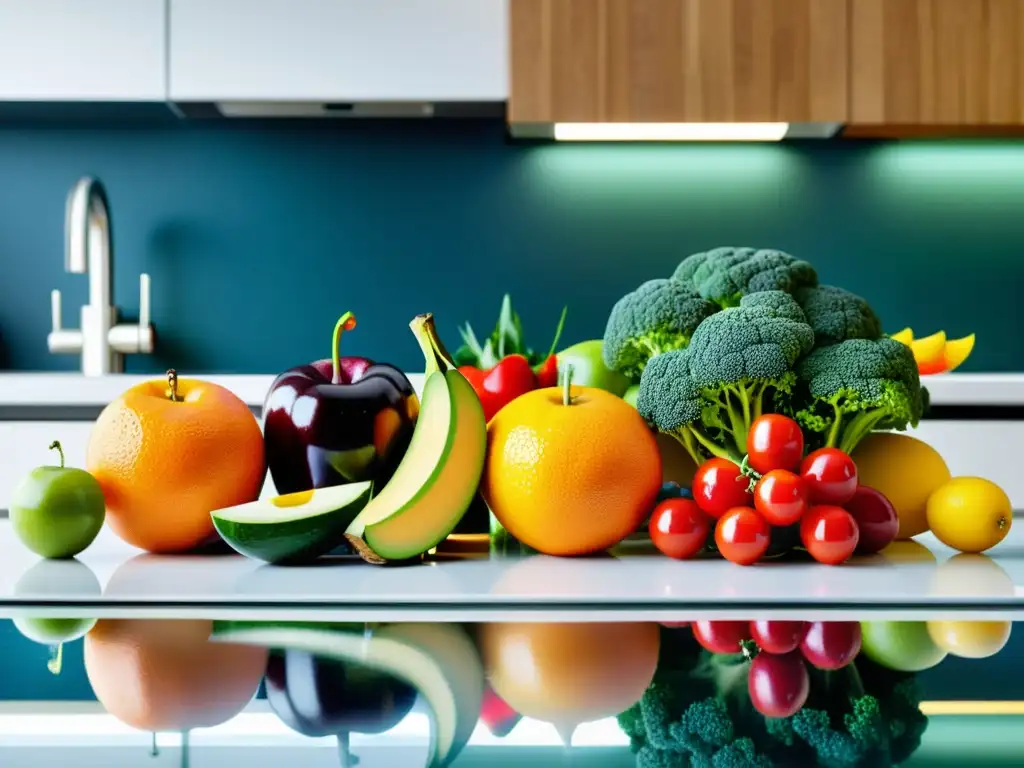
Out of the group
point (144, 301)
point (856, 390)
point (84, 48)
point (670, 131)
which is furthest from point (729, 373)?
point (144, 301)

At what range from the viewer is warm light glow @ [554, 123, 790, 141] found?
2.60 metres

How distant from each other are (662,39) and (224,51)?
1.01 metres

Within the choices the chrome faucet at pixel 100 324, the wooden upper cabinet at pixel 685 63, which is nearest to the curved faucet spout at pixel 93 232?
the chrome faucet at pixel 100 324

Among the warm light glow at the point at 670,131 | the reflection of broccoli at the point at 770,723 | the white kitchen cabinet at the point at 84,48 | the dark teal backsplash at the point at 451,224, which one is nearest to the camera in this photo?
the reflection of broccoli at the point at 770,723

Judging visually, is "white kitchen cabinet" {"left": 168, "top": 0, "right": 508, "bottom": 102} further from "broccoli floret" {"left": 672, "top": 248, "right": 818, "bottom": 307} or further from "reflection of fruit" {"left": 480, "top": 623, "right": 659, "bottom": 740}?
"reflection of fruit" {"left": 480, "top": 623, "right": 659, "bottom": 740}

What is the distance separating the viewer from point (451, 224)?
294cm

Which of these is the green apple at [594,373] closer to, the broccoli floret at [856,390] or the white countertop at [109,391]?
the broccoli floret at [856,390]

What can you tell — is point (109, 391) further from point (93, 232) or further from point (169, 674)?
point (169, 674)

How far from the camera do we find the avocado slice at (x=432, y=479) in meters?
0.74

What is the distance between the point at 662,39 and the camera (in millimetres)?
2523

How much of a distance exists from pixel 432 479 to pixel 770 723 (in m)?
0.44

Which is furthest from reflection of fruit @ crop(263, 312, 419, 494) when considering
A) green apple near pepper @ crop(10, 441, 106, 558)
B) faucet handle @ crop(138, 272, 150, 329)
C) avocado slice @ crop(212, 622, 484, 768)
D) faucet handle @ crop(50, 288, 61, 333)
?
faucet handle @ crop(50, 288, 61, 333)

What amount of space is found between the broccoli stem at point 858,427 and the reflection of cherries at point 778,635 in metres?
0.34

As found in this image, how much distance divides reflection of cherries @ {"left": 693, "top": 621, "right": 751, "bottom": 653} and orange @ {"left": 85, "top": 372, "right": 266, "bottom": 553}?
401mm
